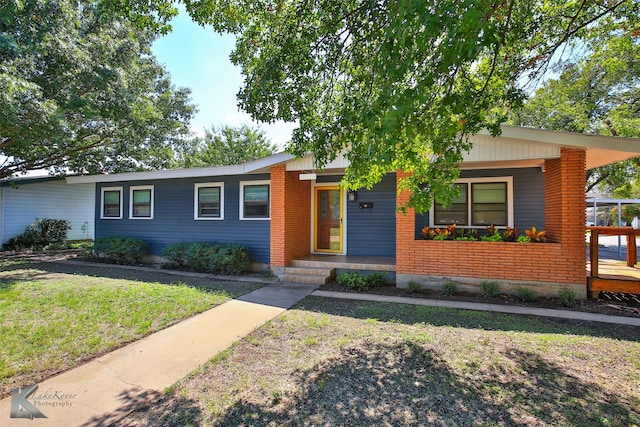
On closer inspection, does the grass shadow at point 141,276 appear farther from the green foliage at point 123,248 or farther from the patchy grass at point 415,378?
the patchy grass at point 415,378

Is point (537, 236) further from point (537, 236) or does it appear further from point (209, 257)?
point (209, 257)

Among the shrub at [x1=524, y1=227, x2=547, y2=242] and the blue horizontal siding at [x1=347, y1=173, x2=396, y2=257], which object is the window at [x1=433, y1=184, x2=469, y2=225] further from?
the shrub at [x1=524, y1=227, x2=547, y2=242]

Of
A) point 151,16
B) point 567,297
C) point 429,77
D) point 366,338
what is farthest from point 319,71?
point 567,297

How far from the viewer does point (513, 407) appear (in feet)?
8.26

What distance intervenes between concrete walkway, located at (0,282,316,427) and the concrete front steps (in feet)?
8.05

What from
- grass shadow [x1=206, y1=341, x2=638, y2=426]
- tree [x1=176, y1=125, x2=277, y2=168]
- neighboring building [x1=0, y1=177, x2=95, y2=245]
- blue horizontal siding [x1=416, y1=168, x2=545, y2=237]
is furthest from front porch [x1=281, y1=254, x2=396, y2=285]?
tree [x1=176, y1=125, x2=277, y2=168]

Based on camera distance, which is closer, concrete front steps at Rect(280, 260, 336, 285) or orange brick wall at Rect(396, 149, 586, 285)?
orange brick wall at Rect(396, 149, 586, 285)

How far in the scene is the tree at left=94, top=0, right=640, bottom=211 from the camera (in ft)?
8.79

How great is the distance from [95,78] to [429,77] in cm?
1135

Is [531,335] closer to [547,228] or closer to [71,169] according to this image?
[547,228]

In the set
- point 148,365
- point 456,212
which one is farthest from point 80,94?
point 456,212

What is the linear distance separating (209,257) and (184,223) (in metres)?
2.03

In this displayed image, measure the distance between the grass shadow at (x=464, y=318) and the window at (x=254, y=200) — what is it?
3.62m

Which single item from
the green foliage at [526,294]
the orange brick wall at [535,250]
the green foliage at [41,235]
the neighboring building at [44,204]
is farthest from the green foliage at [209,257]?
the green foliage at [41,235]
